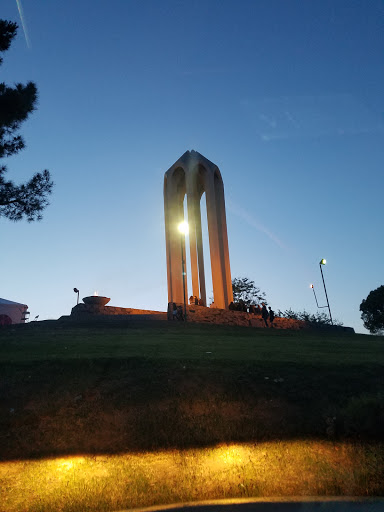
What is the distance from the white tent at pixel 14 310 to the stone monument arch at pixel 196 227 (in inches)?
890

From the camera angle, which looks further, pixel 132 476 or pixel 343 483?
pixel 132 476

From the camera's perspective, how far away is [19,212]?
14.7 meters

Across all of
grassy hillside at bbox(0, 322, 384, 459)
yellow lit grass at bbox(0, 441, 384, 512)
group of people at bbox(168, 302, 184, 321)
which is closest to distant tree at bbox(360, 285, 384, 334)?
group of people at bbox(168, 302, 184, 321)

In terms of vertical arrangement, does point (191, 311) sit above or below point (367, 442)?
above

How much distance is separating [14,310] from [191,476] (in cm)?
4823

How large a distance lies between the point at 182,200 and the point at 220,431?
38.8m

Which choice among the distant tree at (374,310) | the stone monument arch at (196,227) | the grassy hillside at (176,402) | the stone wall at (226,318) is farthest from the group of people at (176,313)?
the distant tree at (374,310)

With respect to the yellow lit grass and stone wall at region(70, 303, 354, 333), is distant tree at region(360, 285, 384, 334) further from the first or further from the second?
the yellow lit grass

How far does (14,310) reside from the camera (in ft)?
150

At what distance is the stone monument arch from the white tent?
2260 cm

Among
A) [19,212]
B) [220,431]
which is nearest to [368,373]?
[220,431]

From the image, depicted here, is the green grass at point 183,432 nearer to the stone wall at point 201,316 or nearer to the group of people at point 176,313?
the group of people at point 176,313

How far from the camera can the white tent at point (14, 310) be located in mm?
44688

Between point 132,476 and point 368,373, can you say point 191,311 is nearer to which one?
point 368,373
